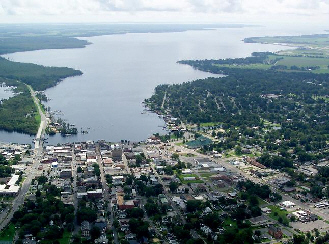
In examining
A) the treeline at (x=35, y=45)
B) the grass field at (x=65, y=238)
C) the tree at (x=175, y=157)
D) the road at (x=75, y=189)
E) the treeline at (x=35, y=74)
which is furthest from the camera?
the treeline at (x=35, y=45)

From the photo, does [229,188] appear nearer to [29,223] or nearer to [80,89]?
[29,223]

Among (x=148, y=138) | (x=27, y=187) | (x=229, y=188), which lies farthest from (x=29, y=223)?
(x=148, y=138)

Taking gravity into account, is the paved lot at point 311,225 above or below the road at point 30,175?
below

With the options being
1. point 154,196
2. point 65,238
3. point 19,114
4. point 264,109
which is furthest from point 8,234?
point 264,109

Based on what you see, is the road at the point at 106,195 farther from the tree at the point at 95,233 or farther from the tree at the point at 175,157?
the tree at the point at 175,157

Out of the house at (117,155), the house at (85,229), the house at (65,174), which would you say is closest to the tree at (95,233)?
the house at (85,229)

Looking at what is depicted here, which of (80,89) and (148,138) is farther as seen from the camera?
(80,89)

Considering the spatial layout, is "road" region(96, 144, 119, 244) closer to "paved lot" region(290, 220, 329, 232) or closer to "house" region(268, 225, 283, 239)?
"house" region(268, 225, 283, 239)
